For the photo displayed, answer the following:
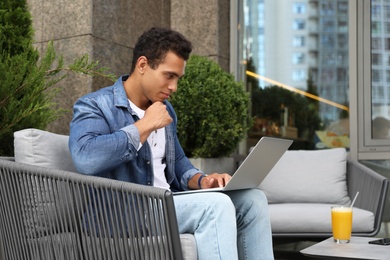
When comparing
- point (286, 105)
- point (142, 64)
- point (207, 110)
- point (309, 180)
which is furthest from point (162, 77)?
point (286, 105)

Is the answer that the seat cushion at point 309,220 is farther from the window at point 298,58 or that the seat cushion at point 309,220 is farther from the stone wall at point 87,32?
the window at point 298,58

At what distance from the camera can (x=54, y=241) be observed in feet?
5.56

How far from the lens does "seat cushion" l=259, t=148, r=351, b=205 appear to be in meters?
3.65

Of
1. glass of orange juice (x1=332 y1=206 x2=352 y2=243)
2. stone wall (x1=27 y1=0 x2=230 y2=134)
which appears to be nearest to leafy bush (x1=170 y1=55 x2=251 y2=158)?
stone wall (x1=27 y1=0 x2=230 y2=134)

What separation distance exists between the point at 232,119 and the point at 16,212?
2281 millimetres

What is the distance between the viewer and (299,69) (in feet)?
15.7

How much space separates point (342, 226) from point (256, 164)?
73 centimetres

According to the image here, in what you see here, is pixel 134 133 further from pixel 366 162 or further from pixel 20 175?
pixel 366 162

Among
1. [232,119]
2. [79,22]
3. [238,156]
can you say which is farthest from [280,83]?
[79,22]

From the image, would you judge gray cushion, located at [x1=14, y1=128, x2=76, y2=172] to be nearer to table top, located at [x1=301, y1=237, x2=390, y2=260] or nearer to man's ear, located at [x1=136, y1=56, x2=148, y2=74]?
man's ear, located at [x1=136, y1=56, x2=148, y2=74]

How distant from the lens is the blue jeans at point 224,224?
1677mm

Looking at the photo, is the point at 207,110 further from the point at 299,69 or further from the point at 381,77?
the point at 381,77

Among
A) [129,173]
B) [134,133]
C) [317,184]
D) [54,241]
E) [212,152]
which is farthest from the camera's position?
[212,152]

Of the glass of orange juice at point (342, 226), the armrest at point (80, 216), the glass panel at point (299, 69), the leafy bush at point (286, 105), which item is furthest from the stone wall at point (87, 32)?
the armrest at point (80, 216)
